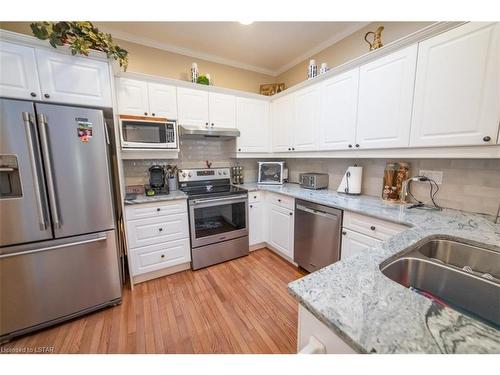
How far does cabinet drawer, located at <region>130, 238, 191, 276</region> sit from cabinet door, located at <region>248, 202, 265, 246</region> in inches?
33.0

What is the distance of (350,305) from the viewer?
0.58 meters

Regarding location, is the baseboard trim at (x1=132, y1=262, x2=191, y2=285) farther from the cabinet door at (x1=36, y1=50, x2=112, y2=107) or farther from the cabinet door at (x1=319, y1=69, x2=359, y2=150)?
the cabinet door at (x1=319, y1=69, x2=359, y2=150)

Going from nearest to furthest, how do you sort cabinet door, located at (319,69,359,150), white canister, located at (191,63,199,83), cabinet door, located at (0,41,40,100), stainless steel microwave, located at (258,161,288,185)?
cabinet door, located at (0,41,40,100) → cabinet door, located at (319,69,359,150) → white canister, located at (191,63,199,83) → stainless steel microwave, located at (258,161,288,185)

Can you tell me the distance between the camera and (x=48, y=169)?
4.75ft

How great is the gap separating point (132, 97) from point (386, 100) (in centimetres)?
249

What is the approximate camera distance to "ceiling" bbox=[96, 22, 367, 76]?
2164mm

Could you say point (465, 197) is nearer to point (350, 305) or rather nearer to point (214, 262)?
point (350, 305)

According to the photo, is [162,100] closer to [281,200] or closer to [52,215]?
[52,215]

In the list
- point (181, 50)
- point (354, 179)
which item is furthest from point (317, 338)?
point (181, 50)

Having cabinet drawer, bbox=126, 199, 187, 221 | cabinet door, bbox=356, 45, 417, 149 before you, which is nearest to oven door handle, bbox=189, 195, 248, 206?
cabinet drawer, bbox=126, 199, 187, 221

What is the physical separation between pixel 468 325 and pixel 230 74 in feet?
11.1
